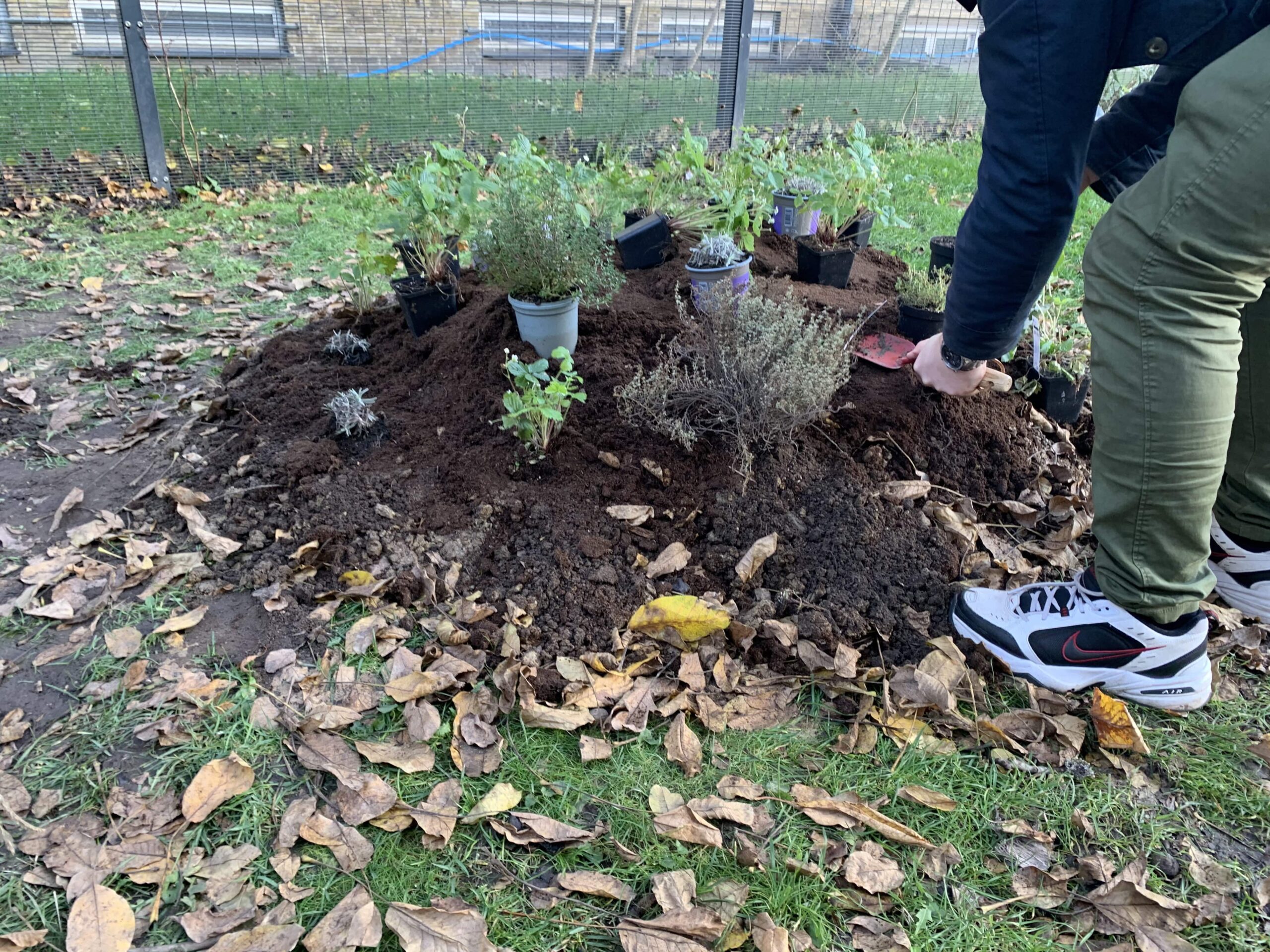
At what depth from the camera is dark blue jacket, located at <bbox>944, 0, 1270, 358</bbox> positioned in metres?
1.67

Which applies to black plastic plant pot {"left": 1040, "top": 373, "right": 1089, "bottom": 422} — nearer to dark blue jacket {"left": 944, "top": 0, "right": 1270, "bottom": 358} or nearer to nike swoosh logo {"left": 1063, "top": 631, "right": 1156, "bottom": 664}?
dark blue jacket {"left": 944, "top": 0, "right": 1270, "bottom": 358}

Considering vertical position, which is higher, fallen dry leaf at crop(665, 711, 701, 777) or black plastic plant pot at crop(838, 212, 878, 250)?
black plastic plant pot at crop(838, 212, 878, 250)

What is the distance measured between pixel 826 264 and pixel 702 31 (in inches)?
366

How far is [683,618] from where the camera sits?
220 cm

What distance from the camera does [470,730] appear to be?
1925 mm

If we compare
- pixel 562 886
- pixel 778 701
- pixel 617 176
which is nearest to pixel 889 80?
pixel 617 176

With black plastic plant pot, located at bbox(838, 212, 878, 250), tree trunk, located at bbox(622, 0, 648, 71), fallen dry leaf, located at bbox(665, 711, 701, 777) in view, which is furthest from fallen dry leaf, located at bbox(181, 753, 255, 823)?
tree trunk, located at bbox(622, 0, 648, 71)

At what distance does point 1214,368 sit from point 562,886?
166 centimetres

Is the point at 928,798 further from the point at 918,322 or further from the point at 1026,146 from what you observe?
the point at 918,322

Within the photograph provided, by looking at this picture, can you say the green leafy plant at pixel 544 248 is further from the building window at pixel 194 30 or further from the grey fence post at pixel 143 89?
the building window at pixel 194 30

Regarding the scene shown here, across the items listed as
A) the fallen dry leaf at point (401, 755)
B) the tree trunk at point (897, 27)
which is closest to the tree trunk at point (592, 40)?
the tree trunk at point (897, 27)

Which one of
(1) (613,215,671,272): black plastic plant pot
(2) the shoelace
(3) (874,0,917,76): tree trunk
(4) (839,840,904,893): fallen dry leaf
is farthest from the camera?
(3) (874,0,917,76): tree trunk

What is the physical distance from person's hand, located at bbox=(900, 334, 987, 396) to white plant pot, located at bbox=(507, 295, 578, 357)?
115cm

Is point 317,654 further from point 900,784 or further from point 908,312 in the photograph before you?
point 908,312
